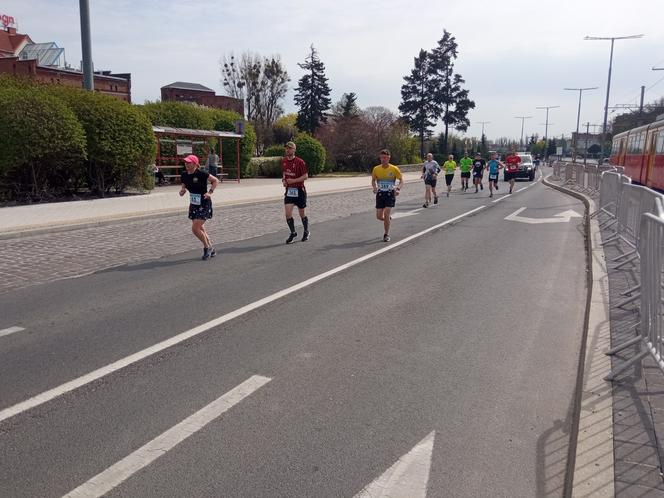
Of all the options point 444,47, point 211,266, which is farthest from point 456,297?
point 444,47

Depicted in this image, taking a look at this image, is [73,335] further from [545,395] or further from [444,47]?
[444,47]

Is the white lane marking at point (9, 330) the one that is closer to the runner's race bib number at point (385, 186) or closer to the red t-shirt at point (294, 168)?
the red t-shirt at point (294, 168)

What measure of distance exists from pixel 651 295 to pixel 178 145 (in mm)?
24301

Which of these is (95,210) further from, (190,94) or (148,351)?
(190,94)

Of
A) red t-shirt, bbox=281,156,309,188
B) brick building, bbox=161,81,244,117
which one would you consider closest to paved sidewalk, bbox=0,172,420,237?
red t-shirt, bbox=281,156,309,188

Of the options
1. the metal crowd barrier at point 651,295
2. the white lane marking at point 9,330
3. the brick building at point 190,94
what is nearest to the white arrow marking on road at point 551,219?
the metal crowd barrier at point 651,295

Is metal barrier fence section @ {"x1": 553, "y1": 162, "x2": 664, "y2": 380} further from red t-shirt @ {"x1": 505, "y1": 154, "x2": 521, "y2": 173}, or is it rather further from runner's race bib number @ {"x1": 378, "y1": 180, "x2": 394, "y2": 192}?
red t-shirt @ {"x1": 505, "y1": 154, "x2": 521, "y2": 173}

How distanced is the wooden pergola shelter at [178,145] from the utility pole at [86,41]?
5.09m

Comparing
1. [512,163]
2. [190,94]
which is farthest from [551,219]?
[190,94]

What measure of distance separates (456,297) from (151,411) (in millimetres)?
4338

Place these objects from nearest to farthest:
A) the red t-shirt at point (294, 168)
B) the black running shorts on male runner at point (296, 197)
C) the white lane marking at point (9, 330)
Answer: the white lane marking at point (9, 330)
the red t-shirt at point (294, 168)
the black running shorts on male runner at point (296, 197)

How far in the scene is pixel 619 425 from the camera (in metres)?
3.65

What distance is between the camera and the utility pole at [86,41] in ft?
62.6

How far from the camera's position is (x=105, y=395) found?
165 inches
